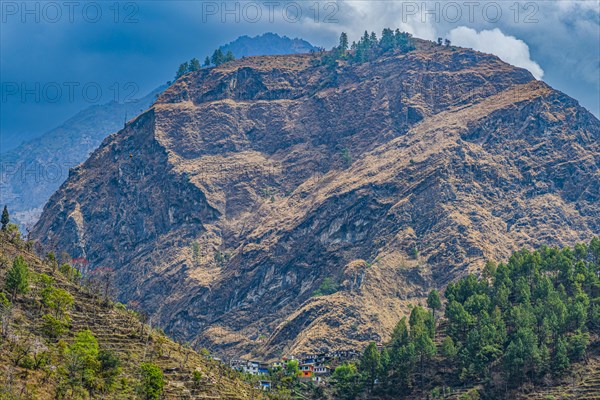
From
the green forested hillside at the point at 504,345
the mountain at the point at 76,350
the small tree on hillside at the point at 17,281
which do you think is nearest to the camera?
the mountain at the point at 76,350

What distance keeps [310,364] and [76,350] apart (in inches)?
2787

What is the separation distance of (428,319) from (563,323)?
25.2 meters

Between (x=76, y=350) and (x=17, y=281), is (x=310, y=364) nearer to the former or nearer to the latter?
(x=76, y=350)

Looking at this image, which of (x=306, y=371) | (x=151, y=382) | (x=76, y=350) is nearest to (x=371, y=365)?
(x=306, y=371)

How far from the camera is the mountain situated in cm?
9681

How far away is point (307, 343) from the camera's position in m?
179

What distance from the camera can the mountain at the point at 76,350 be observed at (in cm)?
9681

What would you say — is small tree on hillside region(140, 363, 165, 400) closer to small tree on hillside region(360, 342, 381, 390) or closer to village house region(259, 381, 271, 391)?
village house region(259, 381, 271, 391)

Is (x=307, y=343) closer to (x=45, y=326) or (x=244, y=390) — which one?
(x=244, y=390)

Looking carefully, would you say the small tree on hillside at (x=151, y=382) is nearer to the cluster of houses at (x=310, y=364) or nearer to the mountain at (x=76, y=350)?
the mountain at (x=76, y=350)

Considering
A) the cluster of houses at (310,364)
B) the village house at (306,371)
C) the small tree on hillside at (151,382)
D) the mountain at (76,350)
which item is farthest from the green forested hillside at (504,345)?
the small tree on hillside at (151,382)

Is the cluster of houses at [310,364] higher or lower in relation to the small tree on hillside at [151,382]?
higher

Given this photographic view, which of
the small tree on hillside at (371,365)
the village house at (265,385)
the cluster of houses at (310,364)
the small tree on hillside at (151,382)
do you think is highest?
the cluster of houses at (310,364)

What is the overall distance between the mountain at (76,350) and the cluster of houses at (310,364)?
1153 inches
